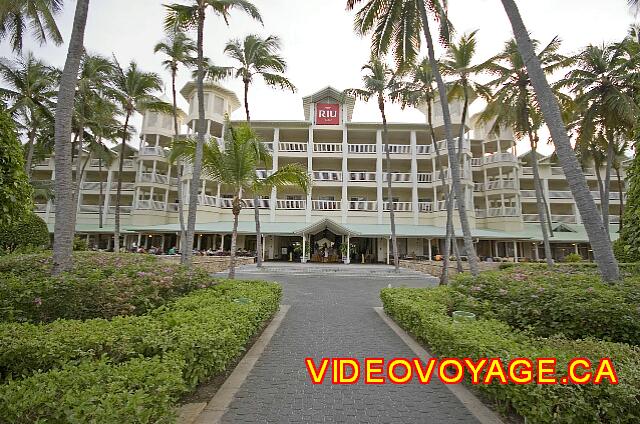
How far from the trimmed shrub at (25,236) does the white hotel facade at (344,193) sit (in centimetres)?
Answer: 1129

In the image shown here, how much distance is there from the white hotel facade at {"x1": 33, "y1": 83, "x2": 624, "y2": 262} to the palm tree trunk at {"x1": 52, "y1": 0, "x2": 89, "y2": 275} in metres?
20.4

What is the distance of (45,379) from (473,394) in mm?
4593

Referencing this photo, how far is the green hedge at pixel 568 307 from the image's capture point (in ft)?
17.6

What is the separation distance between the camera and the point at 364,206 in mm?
30078

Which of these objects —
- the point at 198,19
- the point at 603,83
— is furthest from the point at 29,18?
the point at 603,83

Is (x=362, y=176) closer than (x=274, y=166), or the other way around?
(x=362, y=176)

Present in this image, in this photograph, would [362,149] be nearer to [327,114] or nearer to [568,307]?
[327,114]

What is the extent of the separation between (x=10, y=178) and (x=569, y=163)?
38.9 feet

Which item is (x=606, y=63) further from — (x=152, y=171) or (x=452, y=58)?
(x=152, y=171)

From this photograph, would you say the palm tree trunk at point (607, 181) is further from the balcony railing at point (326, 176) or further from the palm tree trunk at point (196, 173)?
the palm tree trunk at point (196, 173)

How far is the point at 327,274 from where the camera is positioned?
70.0ft

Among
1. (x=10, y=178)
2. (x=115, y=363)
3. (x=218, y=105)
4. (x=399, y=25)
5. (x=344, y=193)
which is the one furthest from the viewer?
(x=218, y=105)

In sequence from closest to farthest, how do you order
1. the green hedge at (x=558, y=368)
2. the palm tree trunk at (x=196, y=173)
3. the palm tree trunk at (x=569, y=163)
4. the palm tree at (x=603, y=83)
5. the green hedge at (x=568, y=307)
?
1. the green hedge at (x=558, y=368)
2. the green hedge at (x=568, y=307)
3. the palm tree trunk at (x=569, y=163)
4. the palm tree trunk at (x=196, y=173)
5. the palm tree at (x=603, y=83)

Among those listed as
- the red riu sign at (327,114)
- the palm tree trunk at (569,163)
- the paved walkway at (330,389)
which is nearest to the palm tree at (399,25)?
the palm tree trunk at (569,163)
